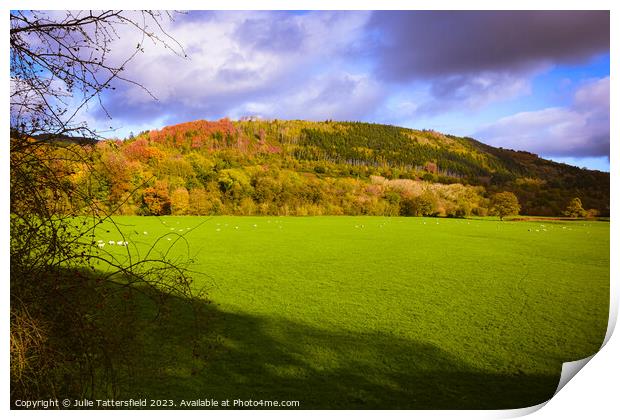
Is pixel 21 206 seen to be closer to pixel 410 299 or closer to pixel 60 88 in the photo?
pixel 60 88

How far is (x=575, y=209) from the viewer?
4.77 m

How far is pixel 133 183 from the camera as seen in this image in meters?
3.79

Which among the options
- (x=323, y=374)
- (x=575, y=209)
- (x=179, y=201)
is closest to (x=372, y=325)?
(x=323, y=374)

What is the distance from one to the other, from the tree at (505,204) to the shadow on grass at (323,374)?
359cm

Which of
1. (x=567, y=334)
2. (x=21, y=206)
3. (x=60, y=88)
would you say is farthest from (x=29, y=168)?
(x=567, y=334)

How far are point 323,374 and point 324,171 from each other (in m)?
3.54

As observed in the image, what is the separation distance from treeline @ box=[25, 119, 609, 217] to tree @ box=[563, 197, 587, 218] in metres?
0.09

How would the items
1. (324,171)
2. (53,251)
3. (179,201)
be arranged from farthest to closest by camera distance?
(324,171) → (179,201) → (53,251)

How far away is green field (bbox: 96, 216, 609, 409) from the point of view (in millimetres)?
2566

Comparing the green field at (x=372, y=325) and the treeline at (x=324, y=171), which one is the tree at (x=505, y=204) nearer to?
the treeline at (x=324, y=171)
